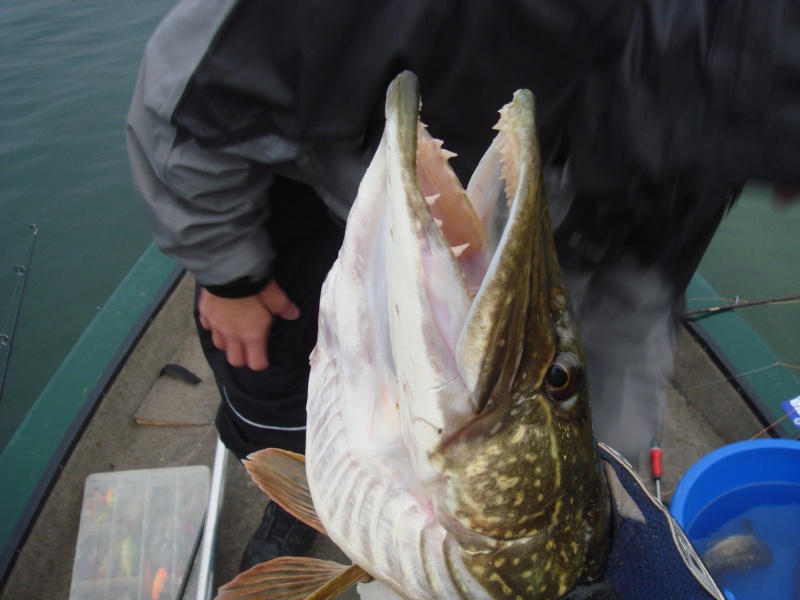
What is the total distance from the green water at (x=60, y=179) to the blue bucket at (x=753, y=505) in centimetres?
366

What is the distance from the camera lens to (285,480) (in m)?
1.19

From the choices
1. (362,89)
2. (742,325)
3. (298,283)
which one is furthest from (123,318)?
(742,325)

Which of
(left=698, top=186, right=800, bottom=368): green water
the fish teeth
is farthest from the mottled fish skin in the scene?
(left=698, top=186, right=800, bottom=368): green water

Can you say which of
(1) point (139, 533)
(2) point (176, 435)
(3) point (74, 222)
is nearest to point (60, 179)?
(3) point (74, 222)

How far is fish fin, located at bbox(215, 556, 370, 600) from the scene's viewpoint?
42.6 inches

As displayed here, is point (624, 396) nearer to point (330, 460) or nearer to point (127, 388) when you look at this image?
point (330, 460)

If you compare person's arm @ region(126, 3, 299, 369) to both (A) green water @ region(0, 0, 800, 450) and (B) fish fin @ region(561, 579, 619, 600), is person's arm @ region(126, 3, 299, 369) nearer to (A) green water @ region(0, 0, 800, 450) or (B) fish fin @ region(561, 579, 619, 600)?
(B) fish fin @ region(561, 579, 619, 600)

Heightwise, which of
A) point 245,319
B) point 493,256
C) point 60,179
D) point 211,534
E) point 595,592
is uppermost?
point 493,256

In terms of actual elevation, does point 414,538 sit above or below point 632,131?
below

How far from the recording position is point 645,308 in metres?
1.31

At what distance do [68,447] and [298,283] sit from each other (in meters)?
1.34

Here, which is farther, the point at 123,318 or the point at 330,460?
the point at 123,318

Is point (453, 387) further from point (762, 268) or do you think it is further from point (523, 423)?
point (762, 268)

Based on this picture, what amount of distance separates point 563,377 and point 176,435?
2.25 m
